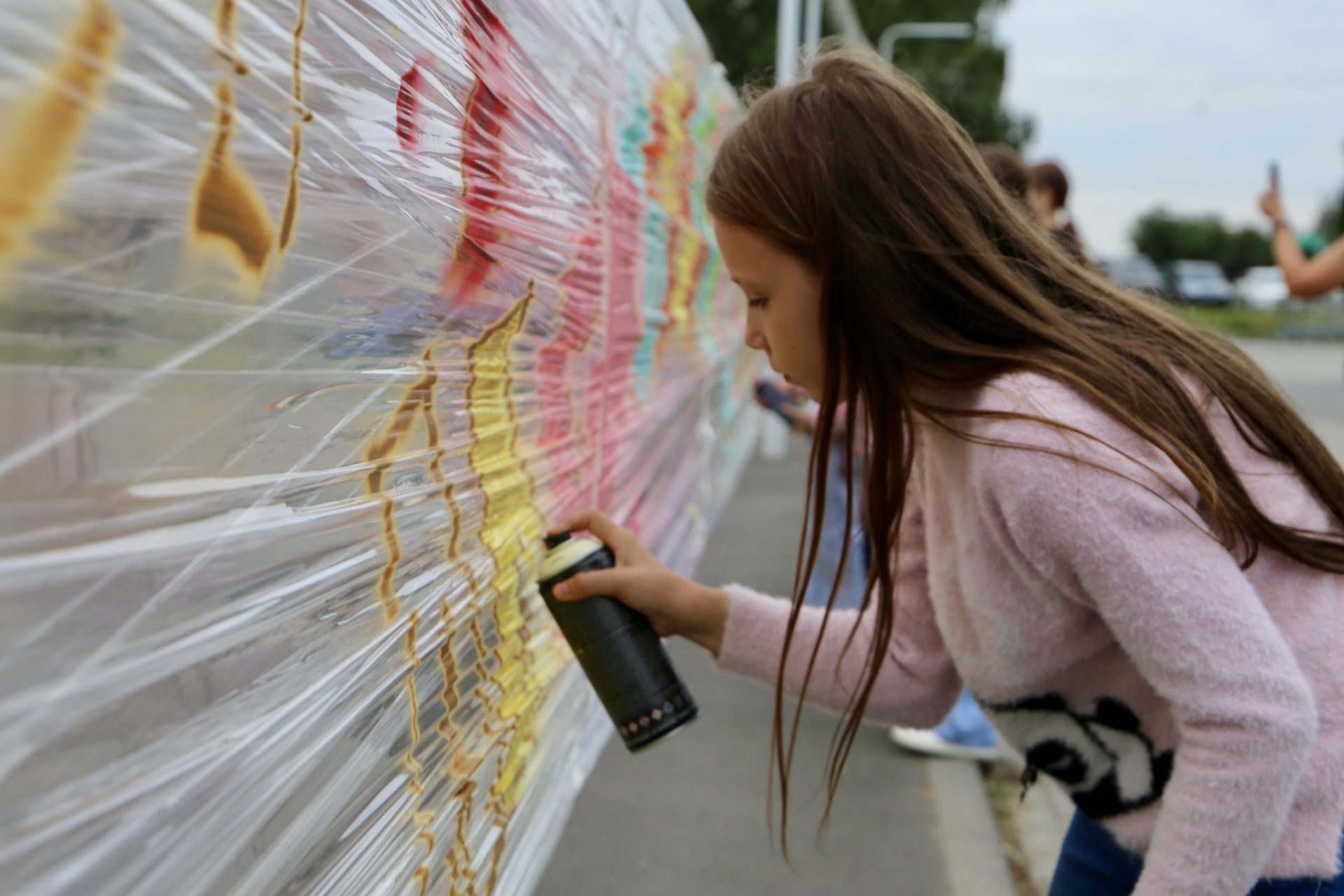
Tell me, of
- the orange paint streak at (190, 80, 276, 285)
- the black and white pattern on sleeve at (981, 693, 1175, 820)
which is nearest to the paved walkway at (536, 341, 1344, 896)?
the black and white pattern on sleeve at (981, 693, 1175, 820)

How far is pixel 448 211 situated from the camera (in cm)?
140

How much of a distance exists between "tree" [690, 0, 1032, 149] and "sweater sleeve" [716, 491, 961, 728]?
601 inches

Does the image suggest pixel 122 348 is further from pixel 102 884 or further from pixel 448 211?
pixel 448 211

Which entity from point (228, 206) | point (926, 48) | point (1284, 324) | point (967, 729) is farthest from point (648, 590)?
point (1284, 324)

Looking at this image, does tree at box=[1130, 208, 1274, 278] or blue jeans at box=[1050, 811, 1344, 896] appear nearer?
blue jeans at box=[1050, 811, 1344, 896]

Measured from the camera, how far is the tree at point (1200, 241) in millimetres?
57625

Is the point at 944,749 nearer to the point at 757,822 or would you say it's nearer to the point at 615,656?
the point at 757,822

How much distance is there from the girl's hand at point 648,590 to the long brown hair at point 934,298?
303 mm

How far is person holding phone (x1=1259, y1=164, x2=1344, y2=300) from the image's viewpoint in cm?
A: 365

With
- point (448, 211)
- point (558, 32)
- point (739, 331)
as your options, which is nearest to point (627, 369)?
point (558, 32)

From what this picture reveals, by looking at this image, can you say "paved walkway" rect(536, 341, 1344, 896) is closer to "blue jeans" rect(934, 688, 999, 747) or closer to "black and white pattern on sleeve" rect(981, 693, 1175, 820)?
"blue jeans" rect(934, 688, 999, 747)

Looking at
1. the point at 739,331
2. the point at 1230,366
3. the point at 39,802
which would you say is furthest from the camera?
the point at 739,331

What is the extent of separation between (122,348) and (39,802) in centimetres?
29

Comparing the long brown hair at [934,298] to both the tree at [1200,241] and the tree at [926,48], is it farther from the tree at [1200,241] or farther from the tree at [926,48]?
the tree at [1200,241]
